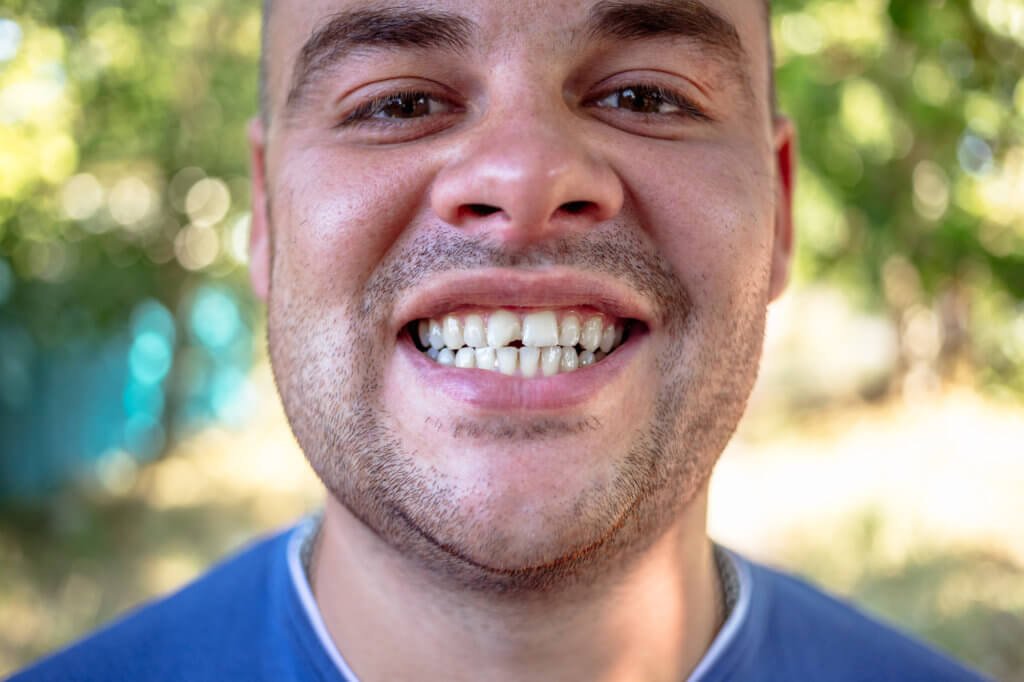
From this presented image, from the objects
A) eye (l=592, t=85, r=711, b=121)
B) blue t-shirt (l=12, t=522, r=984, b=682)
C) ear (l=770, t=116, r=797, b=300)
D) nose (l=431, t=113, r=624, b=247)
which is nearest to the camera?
nose (l=431, t=113, r=624, b=247)

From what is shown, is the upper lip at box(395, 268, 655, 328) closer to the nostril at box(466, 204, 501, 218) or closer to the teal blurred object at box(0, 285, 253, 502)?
the nostril at box(466, 204, 501, 218)

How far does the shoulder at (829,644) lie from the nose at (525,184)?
1035 millimetres

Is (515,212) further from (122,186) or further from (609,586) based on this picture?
(122,186)

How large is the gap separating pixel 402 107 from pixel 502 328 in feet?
1.56

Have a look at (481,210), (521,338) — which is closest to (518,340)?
(521,338)

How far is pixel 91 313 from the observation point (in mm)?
7434

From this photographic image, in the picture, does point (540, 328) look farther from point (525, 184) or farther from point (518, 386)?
point (525, 184)

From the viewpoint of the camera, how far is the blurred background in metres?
3.76

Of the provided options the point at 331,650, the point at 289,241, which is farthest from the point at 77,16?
the point at 331,650

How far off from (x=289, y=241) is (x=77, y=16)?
436 cm

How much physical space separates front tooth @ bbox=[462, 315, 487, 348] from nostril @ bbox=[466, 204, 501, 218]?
0.19m

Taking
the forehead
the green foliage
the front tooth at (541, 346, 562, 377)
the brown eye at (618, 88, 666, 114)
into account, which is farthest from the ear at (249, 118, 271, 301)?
the green foliage

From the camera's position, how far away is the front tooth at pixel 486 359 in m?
1.55

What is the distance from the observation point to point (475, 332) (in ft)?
5.14
